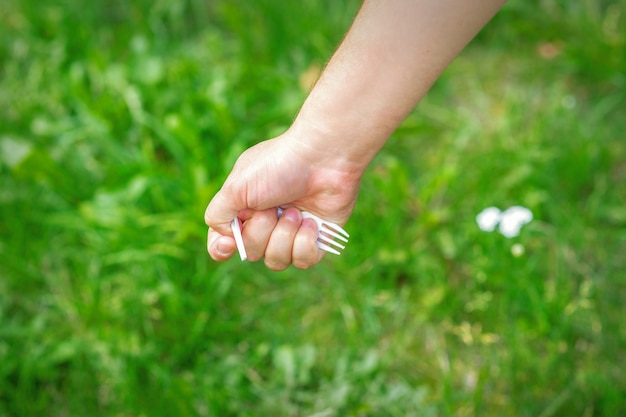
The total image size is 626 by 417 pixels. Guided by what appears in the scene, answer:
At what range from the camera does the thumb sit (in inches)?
51.1

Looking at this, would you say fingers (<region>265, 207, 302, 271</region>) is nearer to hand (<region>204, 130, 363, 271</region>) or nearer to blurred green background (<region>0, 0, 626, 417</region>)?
hand (<region>204, 130, 363, 271</region>)

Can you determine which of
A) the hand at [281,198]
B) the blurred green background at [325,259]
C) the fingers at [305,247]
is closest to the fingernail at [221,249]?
the hand at [281,198]

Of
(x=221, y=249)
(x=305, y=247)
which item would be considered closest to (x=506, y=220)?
(x=305, y=247)

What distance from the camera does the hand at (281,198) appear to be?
50.6 inches

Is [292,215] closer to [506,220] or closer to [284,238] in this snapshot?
[284,238]

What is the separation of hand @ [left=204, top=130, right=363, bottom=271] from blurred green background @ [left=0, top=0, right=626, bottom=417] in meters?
0.52

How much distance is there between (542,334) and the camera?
5.81 feet

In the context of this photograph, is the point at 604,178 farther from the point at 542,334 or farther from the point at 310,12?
the point at 310,12

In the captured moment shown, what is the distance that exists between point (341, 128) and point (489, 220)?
2.51 ft

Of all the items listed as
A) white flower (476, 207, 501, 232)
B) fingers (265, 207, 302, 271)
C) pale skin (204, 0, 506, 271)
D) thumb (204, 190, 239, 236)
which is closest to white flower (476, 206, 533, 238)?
white flower (476, 207, 501, 232)

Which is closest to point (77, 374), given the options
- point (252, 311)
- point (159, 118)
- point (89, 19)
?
point (252, 311)

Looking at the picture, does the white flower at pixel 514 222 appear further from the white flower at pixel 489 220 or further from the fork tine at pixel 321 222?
the fork tine at pixel 321 222

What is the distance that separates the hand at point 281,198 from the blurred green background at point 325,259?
520 millimetres

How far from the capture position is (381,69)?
1173 mm
